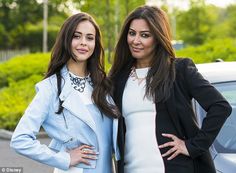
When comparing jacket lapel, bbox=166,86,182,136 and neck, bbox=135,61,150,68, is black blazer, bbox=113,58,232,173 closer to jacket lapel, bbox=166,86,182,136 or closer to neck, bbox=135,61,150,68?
jacket lapel, bbox=166,86,182,136

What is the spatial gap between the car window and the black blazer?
667mm

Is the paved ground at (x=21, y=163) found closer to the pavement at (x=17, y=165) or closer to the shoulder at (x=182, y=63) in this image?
the pavement at (x=17, y=165)

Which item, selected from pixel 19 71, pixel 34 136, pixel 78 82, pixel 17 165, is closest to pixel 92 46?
pixel 78 82

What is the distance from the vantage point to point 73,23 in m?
3.02

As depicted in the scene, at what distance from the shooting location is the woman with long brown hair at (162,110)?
9.54 feet

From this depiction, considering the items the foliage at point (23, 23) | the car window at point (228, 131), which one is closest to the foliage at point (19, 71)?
the car window at point (228, 131)

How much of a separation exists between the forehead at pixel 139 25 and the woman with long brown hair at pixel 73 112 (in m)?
0.20

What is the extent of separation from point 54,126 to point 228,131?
1.40 metres

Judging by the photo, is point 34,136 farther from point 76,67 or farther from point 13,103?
point 13,103

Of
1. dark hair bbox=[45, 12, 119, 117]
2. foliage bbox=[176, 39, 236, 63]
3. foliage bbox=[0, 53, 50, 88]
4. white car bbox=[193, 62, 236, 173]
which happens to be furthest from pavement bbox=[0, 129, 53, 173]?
foliage bbox=[0, 53, 50, 88]

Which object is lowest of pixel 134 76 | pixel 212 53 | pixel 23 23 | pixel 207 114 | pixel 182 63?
pixel 23 23

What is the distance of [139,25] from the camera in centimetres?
304

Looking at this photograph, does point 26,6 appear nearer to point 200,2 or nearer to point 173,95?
point 200,2

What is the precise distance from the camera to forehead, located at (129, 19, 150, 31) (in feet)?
9.93
